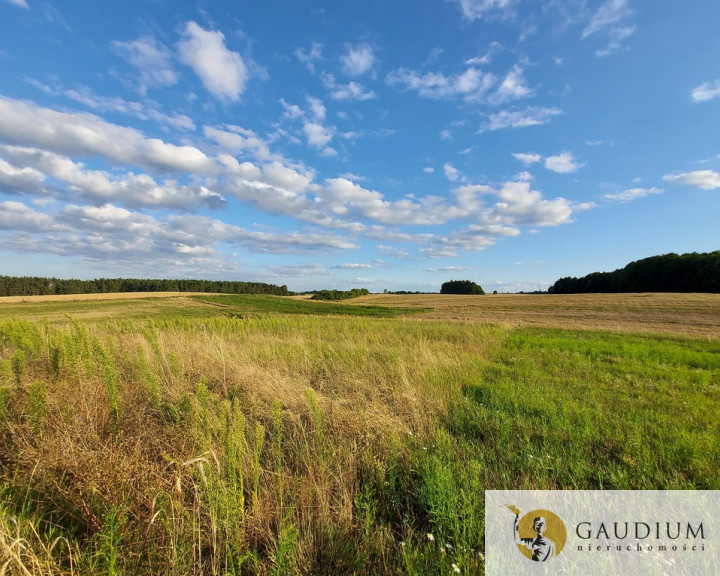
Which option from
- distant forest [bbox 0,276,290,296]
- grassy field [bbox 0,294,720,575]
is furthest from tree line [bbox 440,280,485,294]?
grassy field [bbox 0,294,720,575]

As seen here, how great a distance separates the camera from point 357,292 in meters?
111

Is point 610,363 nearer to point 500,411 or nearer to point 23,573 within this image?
point 500,411

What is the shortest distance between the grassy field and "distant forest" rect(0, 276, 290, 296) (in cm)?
12536

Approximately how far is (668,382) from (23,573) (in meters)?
11.1

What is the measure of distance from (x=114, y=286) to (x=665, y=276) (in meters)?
179

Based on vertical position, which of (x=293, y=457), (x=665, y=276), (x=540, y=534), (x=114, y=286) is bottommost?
(x=540, y=534)

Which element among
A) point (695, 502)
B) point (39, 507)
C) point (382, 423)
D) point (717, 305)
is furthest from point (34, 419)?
point (717, 305)

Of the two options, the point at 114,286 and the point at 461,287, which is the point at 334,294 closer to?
the point at 461,287

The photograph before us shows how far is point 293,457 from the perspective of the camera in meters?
3.66

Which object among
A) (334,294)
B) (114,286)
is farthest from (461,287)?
(114,286)

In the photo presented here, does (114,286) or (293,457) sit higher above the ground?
(114,286)

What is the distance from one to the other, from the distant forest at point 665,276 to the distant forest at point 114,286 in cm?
12868

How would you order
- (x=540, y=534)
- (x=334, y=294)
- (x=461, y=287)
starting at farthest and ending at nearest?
(x=461, y=287) < (x=334, y=294) < (x=540, y=534)

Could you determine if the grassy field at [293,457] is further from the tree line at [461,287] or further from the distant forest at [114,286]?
the distant forest at [114,286]
